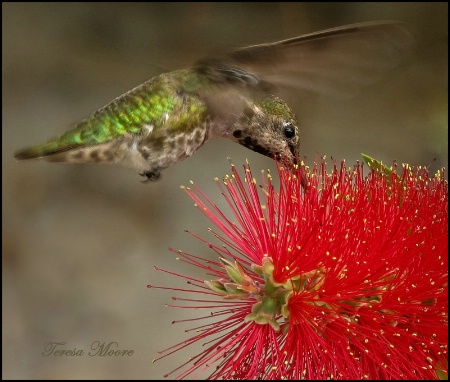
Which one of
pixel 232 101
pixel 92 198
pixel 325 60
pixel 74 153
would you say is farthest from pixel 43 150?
pixel 92 198

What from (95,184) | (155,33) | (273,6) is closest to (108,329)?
(95,184)

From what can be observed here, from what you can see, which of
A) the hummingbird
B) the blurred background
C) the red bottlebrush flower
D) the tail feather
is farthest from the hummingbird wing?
the blurred background

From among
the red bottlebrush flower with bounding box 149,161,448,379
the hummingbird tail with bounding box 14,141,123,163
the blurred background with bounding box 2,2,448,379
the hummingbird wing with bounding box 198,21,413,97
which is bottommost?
the blurred background with bounding box 2,2,448,379

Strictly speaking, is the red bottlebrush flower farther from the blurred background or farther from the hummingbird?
the blurred background

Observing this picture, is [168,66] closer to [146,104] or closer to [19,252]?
[146,104]

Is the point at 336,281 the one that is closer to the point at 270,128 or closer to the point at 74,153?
the point at 270,128

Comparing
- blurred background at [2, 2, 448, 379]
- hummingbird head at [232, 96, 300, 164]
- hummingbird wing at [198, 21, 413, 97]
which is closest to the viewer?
hummingbird wing at [198, 21, 413, 97]
